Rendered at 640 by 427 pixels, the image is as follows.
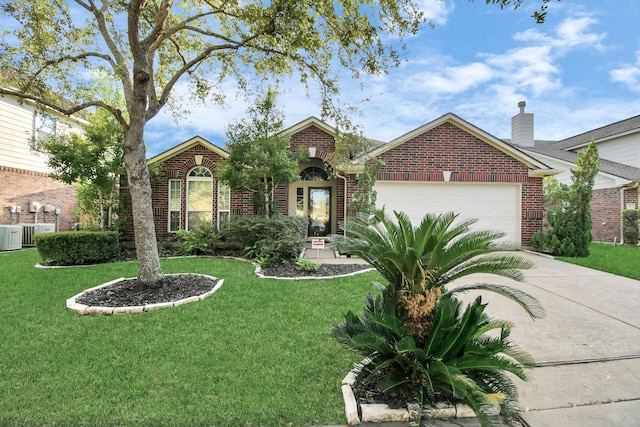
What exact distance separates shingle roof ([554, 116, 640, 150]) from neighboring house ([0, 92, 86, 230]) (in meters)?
26.5

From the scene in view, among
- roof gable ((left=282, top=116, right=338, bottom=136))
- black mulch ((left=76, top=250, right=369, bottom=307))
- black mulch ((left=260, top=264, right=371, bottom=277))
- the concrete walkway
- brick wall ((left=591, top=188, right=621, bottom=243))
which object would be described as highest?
roof gable ((left=282, top=116, right=338, bottom=136))

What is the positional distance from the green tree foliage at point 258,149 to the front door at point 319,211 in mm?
2953

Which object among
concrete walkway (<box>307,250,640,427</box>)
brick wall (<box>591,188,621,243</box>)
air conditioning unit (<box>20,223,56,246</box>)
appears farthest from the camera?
brick wall (<box>591,188,621,243</box>)

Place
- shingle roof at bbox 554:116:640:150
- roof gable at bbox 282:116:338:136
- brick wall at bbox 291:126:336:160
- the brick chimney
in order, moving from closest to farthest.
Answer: roof gable at bbox 282:116:338:136 < brick wall at bbox 291:126:336:160 < shingle roof at bbox 554:116:640:150 < the brick chimney

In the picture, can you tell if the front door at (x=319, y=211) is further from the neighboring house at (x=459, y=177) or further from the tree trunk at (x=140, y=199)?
the tree trunk at (x=140, y=199)

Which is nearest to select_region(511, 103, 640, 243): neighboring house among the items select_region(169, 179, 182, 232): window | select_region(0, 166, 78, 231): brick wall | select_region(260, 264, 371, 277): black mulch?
select_region(260, 264, 371, 277): black mulch

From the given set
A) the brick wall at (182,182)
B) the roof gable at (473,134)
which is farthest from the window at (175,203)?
the roof gable at (473,134)

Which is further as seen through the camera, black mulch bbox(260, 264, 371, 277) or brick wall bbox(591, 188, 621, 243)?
brick wall bbox(591, 188, 621, 243)

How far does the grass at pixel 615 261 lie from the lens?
8352 millimetres

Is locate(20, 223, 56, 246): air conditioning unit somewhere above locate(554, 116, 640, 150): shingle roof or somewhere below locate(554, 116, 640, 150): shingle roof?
below

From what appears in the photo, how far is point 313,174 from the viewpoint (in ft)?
46.2

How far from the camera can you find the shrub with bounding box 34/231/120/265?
355 inches

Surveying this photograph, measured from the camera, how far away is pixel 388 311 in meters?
3.01

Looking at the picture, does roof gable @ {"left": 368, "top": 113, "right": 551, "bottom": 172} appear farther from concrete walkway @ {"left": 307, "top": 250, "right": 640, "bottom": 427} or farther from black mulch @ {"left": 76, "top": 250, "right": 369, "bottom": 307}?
black mulch @ {"left": 76, "top": 250, "right": 369, "bottom": 307}
